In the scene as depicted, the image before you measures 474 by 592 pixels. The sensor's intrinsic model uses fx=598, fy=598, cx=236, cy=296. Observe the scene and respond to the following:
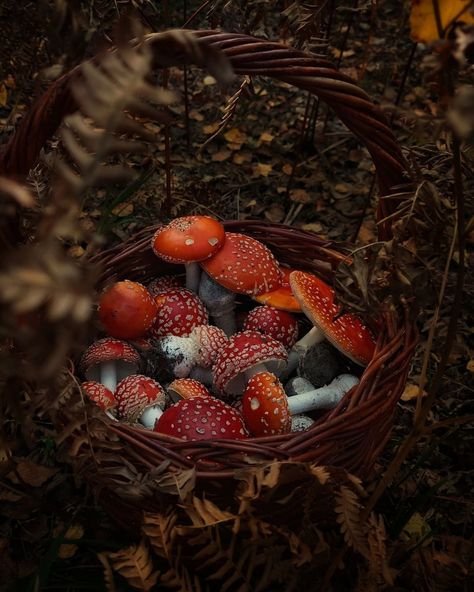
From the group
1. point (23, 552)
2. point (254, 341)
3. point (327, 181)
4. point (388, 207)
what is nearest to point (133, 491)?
point (254, 341)

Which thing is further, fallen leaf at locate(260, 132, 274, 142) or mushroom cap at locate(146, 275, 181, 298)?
fallen leaf at locate(260, 132, 274, 142)

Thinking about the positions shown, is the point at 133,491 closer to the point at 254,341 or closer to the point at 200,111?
the point at 254,341

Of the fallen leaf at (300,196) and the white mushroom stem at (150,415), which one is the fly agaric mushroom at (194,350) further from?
Result: the fallen leaf at (300,196)

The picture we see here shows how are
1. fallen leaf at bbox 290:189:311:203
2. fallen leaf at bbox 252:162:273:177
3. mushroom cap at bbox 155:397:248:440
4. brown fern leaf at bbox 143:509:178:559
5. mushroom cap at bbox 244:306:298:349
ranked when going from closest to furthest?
brown fern leaf at bbox 143:509:178:559 < mushroom cap at bbox 155:397:248:440 < mushroom cap at bbox 244:306:298:349 < fallen leaf at bbox 290:189:311:203 < fallen leaf at bbox 252:162:273:177

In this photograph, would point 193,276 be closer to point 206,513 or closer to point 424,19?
point 206,513

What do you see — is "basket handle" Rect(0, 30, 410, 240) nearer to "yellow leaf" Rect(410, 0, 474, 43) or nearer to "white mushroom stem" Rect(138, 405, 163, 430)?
"yellow leaf" Rect(410, 0, 474, 43)

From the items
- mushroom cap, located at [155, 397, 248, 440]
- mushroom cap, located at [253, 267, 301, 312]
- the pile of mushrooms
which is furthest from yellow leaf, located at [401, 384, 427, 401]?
mushroom cap, located at [155, 397, 248, 440]

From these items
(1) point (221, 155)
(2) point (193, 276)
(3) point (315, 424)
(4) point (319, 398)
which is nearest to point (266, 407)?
(3) point (315, 424)
